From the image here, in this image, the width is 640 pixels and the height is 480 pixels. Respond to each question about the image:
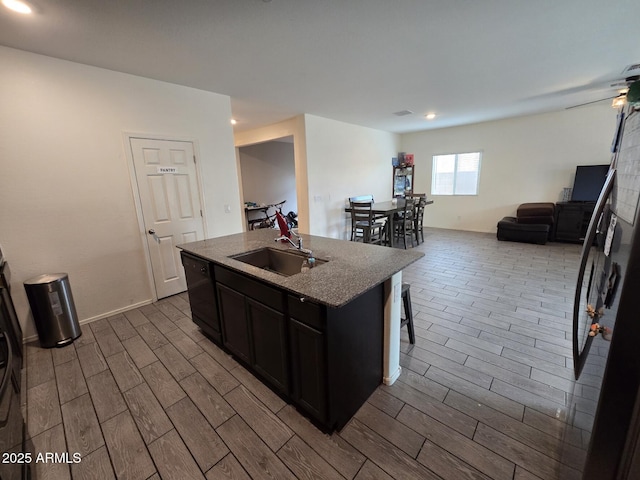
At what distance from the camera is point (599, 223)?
119cm

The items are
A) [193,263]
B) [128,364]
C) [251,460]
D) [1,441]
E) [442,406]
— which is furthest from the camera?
[193,263]

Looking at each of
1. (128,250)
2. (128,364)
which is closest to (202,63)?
(128,250)

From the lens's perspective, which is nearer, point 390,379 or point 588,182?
point 390,379

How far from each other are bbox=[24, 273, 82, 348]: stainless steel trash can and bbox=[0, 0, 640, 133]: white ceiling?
202cm

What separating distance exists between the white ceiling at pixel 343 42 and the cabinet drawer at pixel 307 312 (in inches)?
78.6

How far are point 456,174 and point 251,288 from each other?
23.1 feet

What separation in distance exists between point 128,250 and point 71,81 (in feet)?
5.72

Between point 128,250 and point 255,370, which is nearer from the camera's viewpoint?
point 255,370

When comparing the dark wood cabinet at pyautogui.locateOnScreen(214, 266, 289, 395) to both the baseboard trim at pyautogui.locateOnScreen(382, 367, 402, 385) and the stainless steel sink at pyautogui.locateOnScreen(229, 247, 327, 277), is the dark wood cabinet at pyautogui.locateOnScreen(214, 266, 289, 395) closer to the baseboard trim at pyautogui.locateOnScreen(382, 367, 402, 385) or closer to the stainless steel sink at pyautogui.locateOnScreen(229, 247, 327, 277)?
the stainless steel sink at pyautogui.locateOnScreen(229, 247, 327, 277)

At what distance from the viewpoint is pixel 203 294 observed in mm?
2381

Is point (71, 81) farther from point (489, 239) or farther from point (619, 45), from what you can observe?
point (489, 239)

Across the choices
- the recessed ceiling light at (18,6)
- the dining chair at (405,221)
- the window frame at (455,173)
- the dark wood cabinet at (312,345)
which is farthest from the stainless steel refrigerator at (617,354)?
the window frame at (455,173)

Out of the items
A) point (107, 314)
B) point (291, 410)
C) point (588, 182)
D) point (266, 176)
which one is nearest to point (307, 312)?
point (291, 410)

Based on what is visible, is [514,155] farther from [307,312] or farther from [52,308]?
[52,308]
